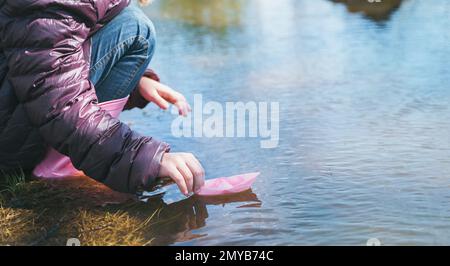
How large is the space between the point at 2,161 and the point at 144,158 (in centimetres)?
46

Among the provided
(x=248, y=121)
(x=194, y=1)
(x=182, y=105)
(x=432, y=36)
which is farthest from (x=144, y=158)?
(x=194, y=1)

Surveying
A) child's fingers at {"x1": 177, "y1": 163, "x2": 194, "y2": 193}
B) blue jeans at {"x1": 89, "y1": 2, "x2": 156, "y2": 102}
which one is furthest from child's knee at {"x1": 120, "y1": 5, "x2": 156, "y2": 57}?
child's fingers at {"x1": 177, "y1": 163, "x2": 194, "y2": 193}

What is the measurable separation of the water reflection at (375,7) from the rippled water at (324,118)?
0.04 ft

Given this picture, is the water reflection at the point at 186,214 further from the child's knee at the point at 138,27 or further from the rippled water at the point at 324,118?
the child's knee at the point at 138,27

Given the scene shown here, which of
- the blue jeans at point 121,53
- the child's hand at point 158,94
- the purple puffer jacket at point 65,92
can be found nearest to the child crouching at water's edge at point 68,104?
the purple puffer jacket at point 65,92

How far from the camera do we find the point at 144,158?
1.76m

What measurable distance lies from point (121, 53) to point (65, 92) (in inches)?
13.9

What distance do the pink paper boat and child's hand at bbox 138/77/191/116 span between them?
39 centimetres

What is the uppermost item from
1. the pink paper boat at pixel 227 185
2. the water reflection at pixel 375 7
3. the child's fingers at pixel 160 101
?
the child's fingers at pixel 160 101

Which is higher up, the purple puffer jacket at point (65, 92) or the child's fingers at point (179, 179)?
the purple puffer jacket at point (65, 92)

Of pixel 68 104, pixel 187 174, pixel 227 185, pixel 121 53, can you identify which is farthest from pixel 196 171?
pixel 121 53

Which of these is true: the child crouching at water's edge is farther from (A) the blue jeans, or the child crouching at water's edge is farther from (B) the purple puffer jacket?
(A) the blue jeans

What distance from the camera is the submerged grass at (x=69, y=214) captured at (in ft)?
5.66

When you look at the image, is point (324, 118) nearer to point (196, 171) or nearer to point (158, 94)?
point (158, 94)
